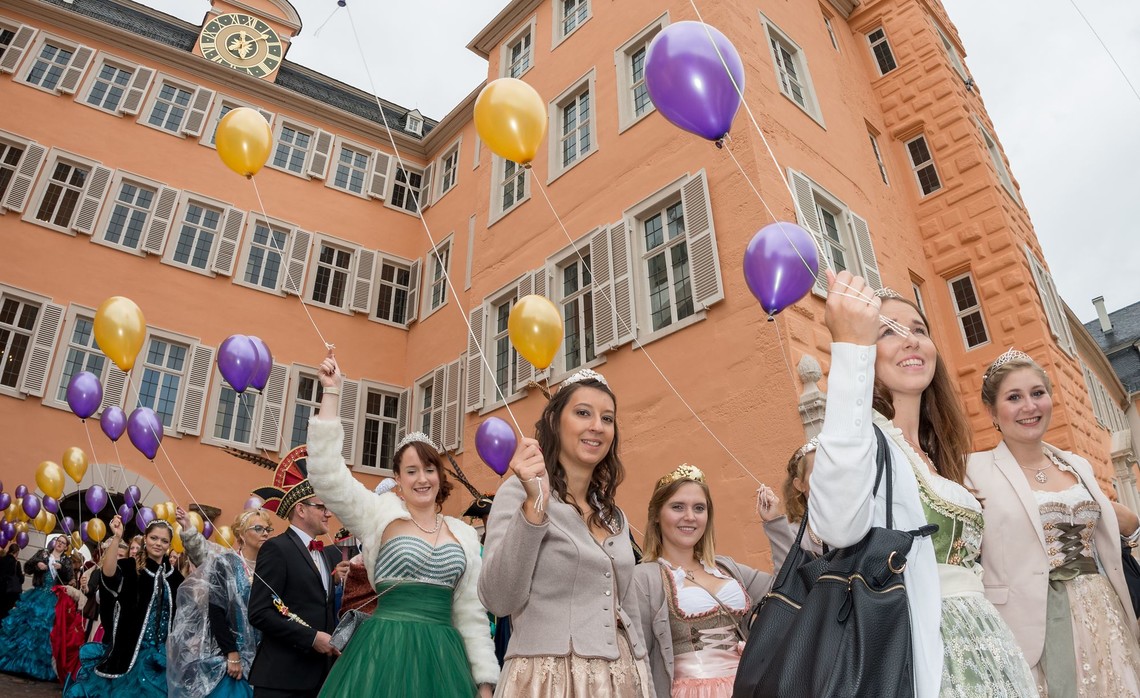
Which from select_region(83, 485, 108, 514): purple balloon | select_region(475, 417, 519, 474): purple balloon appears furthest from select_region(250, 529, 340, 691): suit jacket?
select_region(83, 485, 108, 514): purple balloon

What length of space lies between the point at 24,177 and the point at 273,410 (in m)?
6.05

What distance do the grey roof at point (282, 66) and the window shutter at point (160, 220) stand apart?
3.95 meters

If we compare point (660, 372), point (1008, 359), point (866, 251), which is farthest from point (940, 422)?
point (866, 251)

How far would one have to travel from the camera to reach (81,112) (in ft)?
47.1

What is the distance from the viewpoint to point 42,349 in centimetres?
1247

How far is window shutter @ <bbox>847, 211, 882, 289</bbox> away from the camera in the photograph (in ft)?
32.2

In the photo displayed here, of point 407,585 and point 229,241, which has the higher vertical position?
point 229,241

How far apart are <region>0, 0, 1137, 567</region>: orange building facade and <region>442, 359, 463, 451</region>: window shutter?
6 cm

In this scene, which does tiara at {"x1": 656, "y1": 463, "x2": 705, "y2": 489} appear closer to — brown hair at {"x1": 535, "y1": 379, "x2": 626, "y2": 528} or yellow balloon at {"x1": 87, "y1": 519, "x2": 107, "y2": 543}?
brown hair at {"x1": 535, "y1": 379, "x2": 626, "y2": 528}

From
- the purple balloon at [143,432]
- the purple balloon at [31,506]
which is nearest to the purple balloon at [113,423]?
the purple balloon at [143,432]

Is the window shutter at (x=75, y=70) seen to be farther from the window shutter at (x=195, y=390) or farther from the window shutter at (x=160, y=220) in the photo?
the window shutter at (x=195, y=390)

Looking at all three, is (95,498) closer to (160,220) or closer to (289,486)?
(160,220)

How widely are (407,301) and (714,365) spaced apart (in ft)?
31.6

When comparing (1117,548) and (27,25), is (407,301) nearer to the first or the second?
(27,25)
